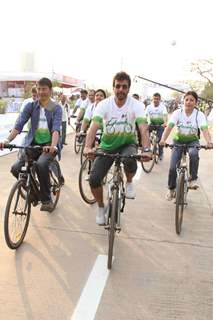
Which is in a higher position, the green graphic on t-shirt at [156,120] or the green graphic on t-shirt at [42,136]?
the green graphic on t-shirt at [42,136]

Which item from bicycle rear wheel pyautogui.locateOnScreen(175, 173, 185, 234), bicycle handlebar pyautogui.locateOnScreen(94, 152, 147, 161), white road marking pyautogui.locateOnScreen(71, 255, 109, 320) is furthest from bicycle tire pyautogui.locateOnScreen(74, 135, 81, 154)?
white road marking pyautogui.locateOnScreen(71, 255, 109, 320)

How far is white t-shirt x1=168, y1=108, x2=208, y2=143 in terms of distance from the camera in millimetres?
6410

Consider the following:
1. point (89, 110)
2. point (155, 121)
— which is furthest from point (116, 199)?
point (155, 121)

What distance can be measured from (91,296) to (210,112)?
4001cm

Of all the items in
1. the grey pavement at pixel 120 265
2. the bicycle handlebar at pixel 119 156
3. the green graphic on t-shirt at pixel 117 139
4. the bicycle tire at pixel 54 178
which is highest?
the green graphic on t-shirt at pixel 117 139

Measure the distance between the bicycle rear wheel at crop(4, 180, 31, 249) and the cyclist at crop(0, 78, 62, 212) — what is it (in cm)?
47

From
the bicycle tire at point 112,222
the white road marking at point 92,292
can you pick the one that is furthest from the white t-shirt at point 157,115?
the white road marking at point 92,292

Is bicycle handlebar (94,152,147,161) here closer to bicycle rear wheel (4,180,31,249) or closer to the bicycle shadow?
bicycle rear wheel (4,180,31,249)

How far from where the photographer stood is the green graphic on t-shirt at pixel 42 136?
5.54 metres

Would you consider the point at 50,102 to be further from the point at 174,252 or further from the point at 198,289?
the point at 198,289

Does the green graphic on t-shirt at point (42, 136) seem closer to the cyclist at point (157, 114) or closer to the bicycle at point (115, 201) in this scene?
the bicycle at point (115, 201)

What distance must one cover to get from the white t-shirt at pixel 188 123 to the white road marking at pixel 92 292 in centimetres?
275

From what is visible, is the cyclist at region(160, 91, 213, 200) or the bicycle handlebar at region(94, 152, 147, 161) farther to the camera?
the cyclist at region(160, 91, 213, 200)

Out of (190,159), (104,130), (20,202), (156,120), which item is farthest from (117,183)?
(156,120)
